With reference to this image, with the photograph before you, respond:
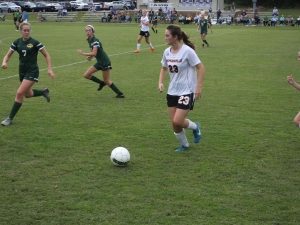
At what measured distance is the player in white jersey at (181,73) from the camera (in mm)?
7386

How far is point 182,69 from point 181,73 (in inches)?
2.5

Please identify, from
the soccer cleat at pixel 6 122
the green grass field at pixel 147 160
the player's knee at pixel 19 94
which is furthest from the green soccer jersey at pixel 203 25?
the soccer cleat at pixel 6 122

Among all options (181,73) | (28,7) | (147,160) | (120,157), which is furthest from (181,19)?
(120,157)

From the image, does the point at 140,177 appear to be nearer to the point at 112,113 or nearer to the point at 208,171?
the point at 208,171

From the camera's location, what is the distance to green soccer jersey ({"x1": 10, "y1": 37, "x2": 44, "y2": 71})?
9586 millimetres

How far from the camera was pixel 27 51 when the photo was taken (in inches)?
378

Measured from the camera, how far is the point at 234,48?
1026 inches

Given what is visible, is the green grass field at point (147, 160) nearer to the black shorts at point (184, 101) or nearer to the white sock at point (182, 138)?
the white sock at point (182, 138)

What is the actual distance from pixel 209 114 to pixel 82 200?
17.8ft

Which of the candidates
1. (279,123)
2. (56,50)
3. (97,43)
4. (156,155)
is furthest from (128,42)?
(156,155)

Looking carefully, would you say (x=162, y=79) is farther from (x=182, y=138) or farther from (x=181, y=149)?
(x=181, y=149)

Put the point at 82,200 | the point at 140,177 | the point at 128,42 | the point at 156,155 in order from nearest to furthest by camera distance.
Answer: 1. the point at 82,200
2. the point at 140,177
3. the point at 156,155
4. the point at 128,42

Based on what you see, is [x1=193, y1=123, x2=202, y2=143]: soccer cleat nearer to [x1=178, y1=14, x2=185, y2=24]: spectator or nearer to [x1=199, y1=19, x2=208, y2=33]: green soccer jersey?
[x1=199, y1=19, x2=208, y2=33]: green soccer jersey

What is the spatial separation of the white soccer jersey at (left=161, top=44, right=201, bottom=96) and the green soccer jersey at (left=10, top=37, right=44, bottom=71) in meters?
3.14
